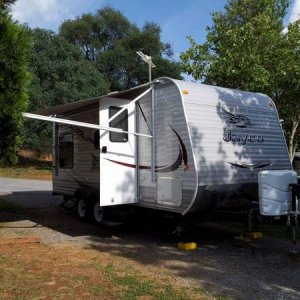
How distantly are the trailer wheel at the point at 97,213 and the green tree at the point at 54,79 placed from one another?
1941 cm

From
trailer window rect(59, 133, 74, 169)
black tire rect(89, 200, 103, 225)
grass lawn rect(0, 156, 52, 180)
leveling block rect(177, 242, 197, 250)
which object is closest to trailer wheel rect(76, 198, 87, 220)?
black tire rect(89, 200, 103, 225)

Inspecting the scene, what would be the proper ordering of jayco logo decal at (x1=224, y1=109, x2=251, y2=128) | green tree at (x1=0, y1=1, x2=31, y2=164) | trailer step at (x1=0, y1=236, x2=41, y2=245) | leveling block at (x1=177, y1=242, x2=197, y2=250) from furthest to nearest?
jayco logo decal at (x1=224, y1=109, x2=251, y2=128)
trailer step at (x1=0, y1=236, x2=41, y2=245)
leveling block at (x1=177, y1=242, x2=197, y2=250)
green tree at (x1=0, y1=1, x2=31, y2=164)

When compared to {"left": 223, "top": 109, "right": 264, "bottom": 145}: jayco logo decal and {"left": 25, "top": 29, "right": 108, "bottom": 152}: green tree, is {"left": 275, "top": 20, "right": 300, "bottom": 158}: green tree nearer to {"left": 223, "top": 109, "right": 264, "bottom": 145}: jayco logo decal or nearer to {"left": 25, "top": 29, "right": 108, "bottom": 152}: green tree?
{"left": 223, "top": 109, "right": 264, "bottom": 145}: jayco logo decal

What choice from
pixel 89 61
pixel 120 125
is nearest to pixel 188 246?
pixel 120 125

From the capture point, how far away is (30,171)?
29.4 metres

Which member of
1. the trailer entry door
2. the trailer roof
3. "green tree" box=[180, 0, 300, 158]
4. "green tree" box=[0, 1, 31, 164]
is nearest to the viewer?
"green tree" box=[0, 1, 31, 164]

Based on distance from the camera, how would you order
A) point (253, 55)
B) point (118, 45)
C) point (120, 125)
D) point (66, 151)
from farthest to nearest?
1. point (118, 45)
2. point (253, 55)
3. point (66, 151)
4. point (120, 125)

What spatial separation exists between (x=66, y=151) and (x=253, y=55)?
8994 millimetres

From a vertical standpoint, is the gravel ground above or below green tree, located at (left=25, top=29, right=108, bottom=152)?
below

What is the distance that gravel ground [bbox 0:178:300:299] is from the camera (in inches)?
246

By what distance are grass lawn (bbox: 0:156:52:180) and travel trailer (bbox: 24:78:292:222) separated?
16.8 meters

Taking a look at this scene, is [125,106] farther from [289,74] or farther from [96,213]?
[289,74]

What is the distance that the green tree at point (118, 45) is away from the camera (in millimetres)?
39094

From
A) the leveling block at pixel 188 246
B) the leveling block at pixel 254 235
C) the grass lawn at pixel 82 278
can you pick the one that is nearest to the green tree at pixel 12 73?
the grass lawn at pixel 82 278
